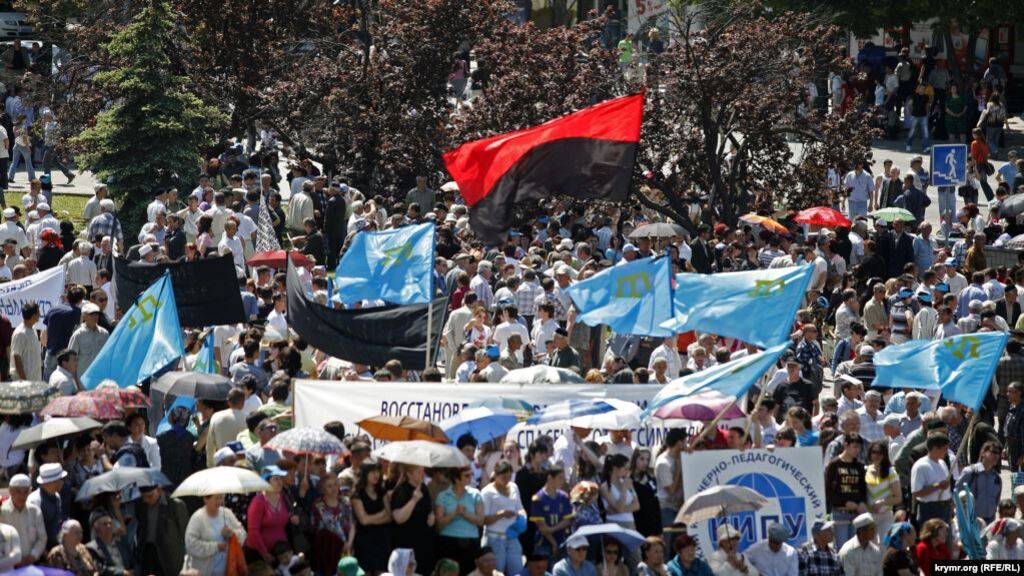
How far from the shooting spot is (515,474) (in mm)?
15234

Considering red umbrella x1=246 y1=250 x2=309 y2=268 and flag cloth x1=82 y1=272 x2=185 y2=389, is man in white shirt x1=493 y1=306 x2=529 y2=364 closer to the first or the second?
red umbrella x1=246 y1=250 x2=309 y2=268

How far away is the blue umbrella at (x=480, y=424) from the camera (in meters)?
15.2

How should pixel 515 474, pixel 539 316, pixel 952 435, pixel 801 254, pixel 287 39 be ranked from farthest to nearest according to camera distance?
pixel 287 39, pixel 801 254, pixel 539 316, pixel 952 435, pixel 515 474

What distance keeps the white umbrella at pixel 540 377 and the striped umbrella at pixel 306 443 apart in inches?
107

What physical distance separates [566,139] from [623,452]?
5.26m

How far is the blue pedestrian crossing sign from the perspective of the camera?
28.9 metres

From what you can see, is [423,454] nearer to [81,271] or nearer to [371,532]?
[371,532]

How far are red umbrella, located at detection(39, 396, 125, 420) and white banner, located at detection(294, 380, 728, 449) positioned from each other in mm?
1647

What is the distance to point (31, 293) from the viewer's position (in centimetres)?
1998

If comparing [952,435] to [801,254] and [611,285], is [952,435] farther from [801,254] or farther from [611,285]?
[801,254]

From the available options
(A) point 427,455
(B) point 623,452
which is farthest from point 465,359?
(A) point 427,455

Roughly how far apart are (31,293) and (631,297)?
6110 millimetres

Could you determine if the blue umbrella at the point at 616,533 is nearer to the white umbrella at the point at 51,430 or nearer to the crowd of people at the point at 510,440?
the crowd of people at the point at 510,440

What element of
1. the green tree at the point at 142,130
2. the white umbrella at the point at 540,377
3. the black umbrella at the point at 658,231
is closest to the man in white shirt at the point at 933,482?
the white umbrella at the point at 540,377
